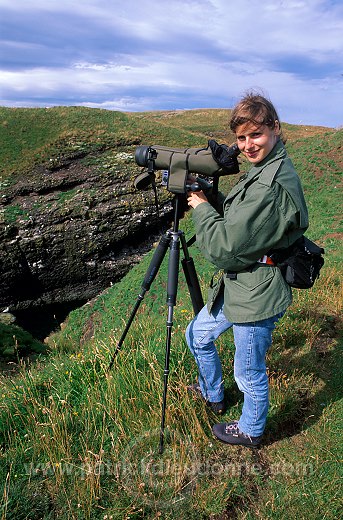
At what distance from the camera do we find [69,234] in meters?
16.6

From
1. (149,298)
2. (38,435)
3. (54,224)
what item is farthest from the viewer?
(54,224)

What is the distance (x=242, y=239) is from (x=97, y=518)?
215 centimetres

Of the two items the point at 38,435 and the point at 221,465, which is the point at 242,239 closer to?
the point at 221,465

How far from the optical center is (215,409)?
369 cm

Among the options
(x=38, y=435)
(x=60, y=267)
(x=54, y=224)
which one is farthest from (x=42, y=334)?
(x=38, y=435)

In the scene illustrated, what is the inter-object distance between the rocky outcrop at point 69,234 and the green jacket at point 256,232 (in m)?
14.5

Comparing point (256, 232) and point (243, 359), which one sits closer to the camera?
point (256, 232)

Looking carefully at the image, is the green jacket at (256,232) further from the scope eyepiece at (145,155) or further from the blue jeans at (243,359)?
the scope eyepiece at (145,155)

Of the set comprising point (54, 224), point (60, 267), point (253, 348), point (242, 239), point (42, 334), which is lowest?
point (42, 334)

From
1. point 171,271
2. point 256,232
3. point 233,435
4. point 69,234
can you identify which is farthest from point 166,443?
point 69,234

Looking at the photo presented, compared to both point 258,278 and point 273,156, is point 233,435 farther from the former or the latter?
point 273,156

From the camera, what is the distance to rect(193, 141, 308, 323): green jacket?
256 centimetres

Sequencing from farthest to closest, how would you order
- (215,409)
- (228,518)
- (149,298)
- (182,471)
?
(149,298), (215,409), (182,471), (228,518)

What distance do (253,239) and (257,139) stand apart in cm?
70
